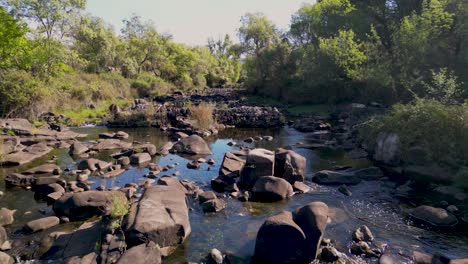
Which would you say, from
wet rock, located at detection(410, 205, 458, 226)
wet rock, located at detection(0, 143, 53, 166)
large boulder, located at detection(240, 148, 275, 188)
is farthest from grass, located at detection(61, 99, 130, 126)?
wet rock, located at detection(410, 205, 458, 226)

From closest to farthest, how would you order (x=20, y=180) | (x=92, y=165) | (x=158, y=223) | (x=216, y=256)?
(x=216, y=256) → (x=158, y=223) → (x=20, y=180) → (x=92, y=165)

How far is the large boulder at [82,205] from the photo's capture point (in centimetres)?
1148

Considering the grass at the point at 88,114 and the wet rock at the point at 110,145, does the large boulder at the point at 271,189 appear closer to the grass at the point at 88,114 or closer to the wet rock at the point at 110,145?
the wet rock at the point at 110,145

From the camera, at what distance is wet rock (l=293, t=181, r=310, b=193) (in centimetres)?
1472

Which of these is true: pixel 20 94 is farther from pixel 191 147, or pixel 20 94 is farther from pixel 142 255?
pixel 142 255

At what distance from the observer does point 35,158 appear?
63.1ft

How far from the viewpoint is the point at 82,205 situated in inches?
455

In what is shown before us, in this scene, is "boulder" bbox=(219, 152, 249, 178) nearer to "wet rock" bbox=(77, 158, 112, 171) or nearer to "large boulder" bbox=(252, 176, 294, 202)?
"large boulder" bbox=(252, 176, 294, 202)

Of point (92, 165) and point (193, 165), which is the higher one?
point (92, 165)

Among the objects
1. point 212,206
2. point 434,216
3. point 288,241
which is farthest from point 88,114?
point 434,216

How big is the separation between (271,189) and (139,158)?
321 inches

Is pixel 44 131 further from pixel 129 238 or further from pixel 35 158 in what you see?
pixel 129 238

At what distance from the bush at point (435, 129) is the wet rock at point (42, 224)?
52.7ft

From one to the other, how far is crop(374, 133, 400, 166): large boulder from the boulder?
8045mm
